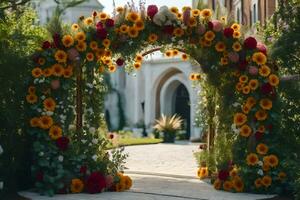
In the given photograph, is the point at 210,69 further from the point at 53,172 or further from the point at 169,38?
the point at 53,172

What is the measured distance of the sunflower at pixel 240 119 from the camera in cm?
1017

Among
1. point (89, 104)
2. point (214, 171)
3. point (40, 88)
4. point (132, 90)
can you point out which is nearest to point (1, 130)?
point (40, 88)

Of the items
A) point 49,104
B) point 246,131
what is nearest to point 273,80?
point 246,131

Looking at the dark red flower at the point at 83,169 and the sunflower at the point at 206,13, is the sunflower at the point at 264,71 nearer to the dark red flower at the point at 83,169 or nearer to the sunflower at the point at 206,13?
the sunflower at the point at 206,13

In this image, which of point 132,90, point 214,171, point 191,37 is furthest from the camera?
point 132,90

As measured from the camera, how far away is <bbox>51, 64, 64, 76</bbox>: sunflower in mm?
9984

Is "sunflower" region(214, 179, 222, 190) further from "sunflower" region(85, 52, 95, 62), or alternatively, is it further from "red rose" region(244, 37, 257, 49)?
"sunflower" region(85, 52, 95, 62)

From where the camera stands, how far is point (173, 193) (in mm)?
9789

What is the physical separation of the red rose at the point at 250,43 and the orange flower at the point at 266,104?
106 centimetres

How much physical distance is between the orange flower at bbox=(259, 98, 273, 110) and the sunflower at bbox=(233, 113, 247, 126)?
39cm

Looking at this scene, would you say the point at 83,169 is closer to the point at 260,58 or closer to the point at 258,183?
the point at 258,183

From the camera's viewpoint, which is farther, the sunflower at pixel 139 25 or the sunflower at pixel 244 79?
the sunflower at pixel 139 25

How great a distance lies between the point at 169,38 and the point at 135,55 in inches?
29.7

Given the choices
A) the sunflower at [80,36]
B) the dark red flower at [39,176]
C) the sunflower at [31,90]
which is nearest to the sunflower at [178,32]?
the sunflower at [80,36]
